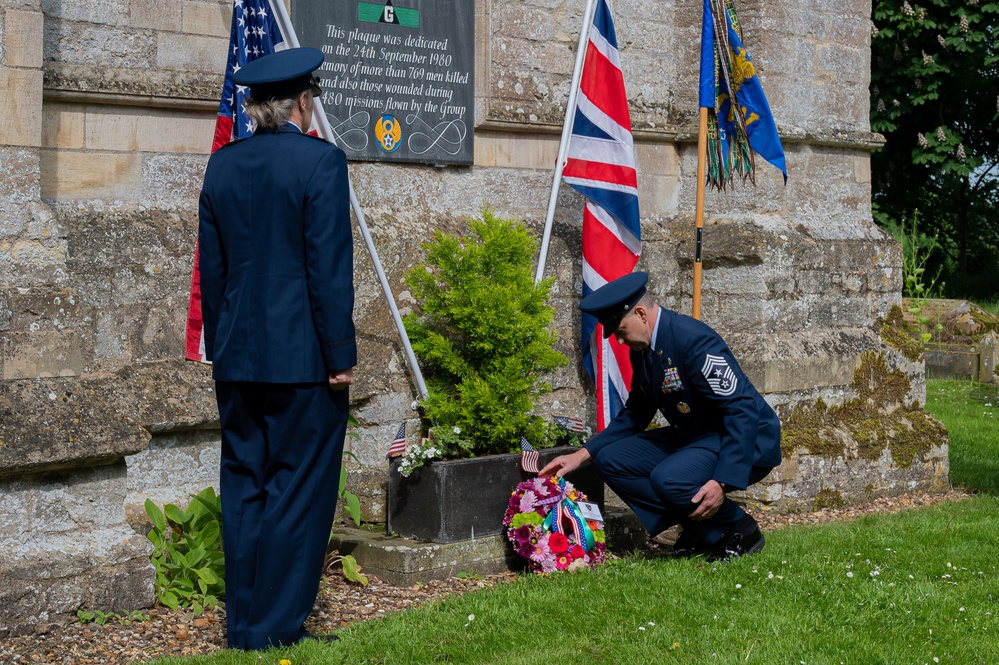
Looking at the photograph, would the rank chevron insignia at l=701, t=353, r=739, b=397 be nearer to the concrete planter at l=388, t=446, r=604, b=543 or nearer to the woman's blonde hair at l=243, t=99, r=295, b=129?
the concrete planter at l=388, t=446, r=604, b=543

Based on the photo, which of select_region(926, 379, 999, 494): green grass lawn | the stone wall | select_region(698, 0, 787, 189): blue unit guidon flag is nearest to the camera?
the stone wall

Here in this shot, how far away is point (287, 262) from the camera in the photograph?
3.86 m

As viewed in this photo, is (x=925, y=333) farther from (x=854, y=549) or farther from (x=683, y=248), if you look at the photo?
(x=854, y=549)

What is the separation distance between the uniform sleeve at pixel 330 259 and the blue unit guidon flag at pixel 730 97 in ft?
9.61

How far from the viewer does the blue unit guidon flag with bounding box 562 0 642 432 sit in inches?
240

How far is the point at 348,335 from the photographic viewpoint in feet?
12.8

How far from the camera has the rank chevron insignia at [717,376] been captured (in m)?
4.84

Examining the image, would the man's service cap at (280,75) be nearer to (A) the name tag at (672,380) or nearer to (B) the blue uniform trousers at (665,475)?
(A) the name tag at (672,380)

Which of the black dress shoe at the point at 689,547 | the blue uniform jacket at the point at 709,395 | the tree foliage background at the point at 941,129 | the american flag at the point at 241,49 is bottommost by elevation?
the black dress shoe at the point at 689,547

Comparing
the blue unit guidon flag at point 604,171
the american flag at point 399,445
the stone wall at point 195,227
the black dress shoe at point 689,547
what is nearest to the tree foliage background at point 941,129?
the stone wall at point 195,227

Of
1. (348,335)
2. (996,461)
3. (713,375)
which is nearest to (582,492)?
(713,375)

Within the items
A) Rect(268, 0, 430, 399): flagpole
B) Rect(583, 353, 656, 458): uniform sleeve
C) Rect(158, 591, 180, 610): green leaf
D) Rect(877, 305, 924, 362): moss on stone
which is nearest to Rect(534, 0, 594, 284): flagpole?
Rect(268, 0, 430, 399): flagpole

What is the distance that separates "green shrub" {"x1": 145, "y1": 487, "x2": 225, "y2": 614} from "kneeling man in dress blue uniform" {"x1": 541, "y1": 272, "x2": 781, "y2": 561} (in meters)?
1.45

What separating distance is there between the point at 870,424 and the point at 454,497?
10.1 feet
